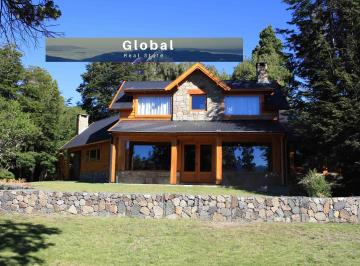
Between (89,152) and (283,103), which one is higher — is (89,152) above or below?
below

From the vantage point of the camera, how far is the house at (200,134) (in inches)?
902

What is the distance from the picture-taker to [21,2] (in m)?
8.45

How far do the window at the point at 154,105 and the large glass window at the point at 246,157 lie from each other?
166 inches

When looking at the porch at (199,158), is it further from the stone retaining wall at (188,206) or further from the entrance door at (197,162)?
the stone retaining wall at (188,206)

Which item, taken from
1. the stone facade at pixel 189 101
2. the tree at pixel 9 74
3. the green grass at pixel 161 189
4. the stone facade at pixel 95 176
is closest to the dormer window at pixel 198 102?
the stone facade at pixel 189 101

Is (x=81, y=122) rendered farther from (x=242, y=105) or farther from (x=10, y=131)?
(x=242, y=105)

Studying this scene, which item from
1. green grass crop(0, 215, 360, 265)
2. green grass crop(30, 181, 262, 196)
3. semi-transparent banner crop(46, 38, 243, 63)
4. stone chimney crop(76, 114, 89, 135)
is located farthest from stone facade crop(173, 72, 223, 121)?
green grass crop(0, 215, 360, 265)

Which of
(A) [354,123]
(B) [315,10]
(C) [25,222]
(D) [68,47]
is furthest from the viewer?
(D) [68,47]

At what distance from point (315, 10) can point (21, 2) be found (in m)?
14.2

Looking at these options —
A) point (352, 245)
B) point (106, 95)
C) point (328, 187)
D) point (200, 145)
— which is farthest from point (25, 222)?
point (106, 95)

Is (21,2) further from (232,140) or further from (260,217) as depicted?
(232,140)

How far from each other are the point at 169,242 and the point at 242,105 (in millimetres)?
15463

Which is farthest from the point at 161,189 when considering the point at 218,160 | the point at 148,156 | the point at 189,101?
the point at 189,101

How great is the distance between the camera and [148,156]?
969 inches
